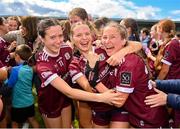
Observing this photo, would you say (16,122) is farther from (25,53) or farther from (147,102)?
(147,102)

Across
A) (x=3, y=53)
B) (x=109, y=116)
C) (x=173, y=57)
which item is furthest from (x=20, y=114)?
(x=173, y=57)

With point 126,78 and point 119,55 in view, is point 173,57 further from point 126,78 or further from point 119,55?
point 126,78

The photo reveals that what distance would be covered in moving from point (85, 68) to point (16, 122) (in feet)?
7.10

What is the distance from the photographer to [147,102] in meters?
3.48

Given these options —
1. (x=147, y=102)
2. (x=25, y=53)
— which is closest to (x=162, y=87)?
(x=147, y=102)

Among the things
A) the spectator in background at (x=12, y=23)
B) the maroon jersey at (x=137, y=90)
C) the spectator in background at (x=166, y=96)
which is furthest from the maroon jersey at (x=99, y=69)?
the spectator in background at (x=12, y=23)

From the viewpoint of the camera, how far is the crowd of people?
3.46 m

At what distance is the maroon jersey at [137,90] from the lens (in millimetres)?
3320

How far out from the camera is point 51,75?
3.88 m

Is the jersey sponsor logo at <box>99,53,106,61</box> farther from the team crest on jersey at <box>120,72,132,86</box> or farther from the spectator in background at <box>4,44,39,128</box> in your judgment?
the spectator in background at <box>4,44,39,128</box>

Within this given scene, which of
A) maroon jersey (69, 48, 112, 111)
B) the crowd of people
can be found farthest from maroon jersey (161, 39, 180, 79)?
maroon jersey (69, 48, 112, 111)

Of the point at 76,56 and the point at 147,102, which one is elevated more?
the point at 76,56

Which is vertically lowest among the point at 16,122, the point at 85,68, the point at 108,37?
the point at 16,122

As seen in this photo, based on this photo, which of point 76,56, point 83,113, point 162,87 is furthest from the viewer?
point 83,113
